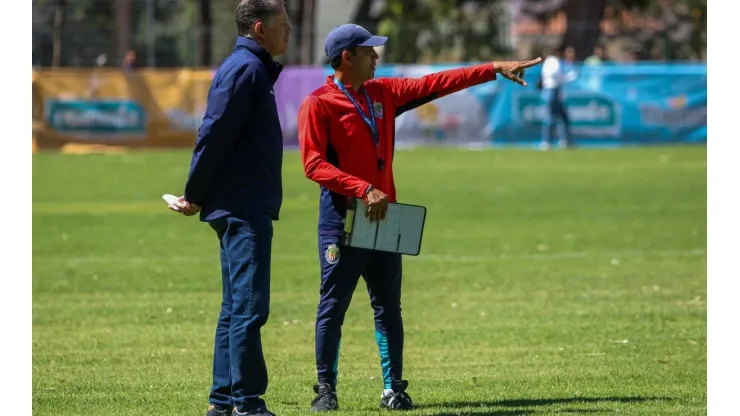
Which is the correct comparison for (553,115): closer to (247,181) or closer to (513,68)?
(513,68)

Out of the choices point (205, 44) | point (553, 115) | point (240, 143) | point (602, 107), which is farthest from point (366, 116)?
point (205, 44)

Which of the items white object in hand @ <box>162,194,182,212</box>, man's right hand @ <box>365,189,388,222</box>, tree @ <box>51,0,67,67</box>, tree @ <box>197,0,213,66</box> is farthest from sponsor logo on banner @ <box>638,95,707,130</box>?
white object in hand @ <box>162,194,182,212</box>

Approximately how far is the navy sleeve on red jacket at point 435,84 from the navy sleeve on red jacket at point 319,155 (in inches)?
17.7

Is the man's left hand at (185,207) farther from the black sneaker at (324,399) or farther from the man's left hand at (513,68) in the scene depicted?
the man's left hand at (513,68)

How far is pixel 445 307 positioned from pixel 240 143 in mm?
5038

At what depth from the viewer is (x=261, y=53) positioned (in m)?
6.58

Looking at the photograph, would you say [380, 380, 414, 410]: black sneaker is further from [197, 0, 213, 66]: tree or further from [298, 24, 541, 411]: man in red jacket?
[197, 0, 213, 66]: tree

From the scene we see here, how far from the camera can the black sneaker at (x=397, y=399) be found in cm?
735

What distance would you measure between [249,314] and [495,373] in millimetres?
2373

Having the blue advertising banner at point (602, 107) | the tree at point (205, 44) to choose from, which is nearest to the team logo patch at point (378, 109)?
the blue advertising banner at point (602, 107)

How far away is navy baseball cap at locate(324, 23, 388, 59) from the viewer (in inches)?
281

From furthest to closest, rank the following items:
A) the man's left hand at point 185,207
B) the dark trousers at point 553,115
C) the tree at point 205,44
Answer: the tree at point 205,44 < the dark trousers at point 553,115 < the man's left hand at point 185,207
